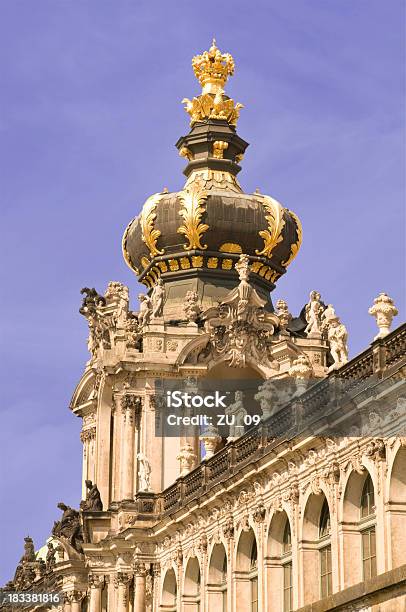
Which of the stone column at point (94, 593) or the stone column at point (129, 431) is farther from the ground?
the stone column at point (129, 431)

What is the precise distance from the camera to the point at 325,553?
4634cm

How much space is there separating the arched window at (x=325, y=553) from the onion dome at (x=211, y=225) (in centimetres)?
2553

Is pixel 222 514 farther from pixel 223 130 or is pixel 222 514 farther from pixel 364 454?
pixel 223 130

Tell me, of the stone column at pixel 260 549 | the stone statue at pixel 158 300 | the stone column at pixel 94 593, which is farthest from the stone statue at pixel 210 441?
the stone column at pixel 94 593

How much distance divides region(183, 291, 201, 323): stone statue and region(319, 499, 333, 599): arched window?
2164cm

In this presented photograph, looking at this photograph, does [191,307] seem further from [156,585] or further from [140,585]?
[156,585]

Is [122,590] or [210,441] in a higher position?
[210,441]

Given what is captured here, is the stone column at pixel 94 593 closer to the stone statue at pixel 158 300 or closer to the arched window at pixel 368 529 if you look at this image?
the stone statue at pixel 158 300

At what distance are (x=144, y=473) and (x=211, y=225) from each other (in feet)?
41.2

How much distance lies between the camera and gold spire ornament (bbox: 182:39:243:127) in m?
75.1

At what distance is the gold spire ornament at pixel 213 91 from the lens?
246 ft

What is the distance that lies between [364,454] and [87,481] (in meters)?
27.4

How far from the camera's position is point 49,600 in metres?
76.4

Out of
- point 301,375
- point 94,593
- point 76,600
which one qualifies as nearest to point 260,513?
point 301,375
